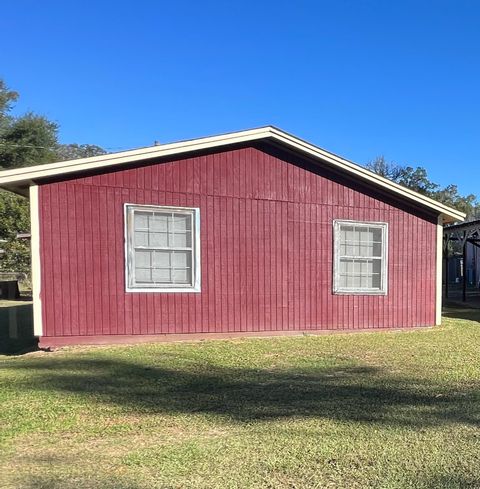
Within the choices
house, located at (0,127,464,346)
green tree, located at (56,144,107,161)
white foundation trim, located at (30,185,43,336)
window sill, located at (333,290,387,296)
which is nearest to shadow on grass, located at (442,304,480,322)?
house, located at (0,127,464,346)

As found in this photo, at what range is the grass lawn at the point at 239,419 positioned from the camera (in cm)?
357

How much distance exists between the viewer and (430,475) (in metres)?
3.56

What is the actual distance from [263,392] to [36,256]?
4.51 m

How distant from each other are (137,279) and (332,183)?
166 inches

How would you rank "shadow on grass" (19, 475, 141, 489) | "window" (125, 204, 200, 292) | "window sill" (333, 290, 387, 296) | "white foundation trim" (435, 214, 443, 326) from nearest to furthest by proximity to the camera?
"shadow on grass" (19, 475, 141, 489) → "window" (125, 204, 200, 292) → "window sill" (333, 290, 387, 296) → "white foundation trim" (435, 214, 443, 326)

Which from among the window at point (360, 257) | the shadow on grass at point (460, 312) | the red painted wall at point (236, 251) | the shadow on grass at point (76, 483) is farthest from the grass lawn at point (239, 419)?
the shadow on grass at point (460, 312)

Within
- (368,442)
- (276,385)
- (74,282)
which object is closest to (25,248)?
(74,282)

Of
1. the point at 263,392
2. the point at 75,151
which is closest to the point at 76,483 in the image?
the point at 263,392

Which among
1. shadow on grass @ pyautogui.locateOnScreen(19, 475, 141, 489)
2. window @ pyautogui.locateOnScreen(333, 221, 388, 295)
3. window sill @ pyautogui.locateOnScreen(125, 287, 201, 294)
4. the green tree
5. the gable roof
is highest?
the green tree

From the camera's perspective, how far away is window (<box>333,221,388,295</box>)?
409 inches

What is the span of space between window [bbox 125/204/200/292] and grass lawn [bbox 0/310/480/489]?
1348 millimetres

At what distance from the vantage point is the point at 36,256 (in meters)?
8.27

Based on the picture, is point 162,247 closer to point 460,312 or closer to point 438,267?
point 438,267

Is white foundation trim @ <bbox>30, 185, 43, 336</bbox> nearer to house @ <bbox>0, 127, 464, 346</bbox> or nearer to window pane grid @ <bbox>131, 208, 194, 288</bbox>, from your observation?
house @ <bbox>0, 127, 464, 346</bbox>
